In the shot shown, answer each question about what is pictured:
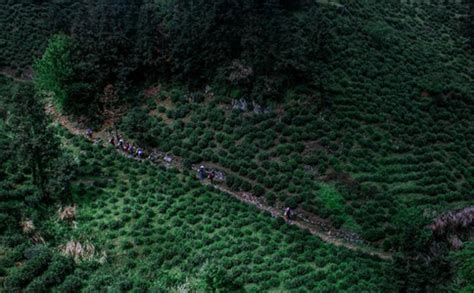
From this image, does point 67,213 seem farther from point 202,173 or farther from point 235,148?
point 235,148

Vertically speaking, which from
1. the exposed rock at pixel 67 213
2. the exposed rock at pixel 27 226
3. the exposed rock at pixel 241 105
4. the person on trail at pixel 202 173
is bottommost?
the exposed rock at pixel 67 213

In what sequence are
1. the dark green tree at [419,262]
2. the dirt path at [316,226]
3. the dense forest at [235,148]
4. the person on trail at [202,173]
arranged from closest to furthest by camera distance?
the dark green tree at [419,262], the dense forest at [235,148], the dirt path at [316,226], the person on trail at [202,173]

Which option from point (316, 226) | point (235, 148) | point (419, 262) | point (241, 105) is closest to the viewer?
point (419, 262)

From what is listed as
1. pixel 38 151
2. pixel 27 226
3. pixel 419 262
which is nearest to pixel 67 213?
pixel 27 226

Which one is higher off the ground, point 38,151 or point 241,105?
point 241,105

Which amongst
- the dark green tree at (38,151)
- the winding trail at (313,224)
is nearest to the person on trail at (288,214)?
the winding trail at (313,224)

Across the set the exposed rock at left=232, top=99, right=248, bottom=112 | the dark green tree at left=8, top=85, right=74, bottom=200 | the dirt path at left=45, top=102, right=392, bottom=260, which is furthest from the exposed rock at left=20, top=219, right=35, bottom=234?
the exposed rock at left=232, top=99, right=248, bottom=112

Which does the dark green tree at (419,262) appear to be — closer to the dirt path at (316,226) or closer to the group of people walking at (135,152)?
the dirt path at (316,226)

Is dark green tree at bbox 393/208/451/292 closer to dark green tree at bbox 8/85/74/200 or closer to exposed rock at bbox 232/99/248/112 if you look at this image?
exposed rock at bbox 232/99/248/112
